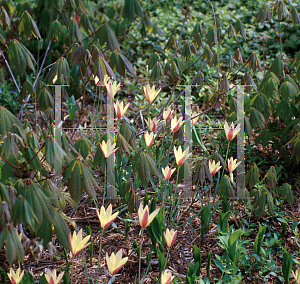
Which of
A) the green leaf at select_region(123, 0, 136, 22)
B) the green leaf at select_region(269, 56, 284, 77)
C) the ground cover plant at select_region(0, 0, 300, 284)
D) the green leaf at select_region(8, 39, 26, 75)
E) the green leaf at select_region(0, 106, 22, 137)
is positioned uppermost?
the green leaf at select_region(123, 0, 136, 22)

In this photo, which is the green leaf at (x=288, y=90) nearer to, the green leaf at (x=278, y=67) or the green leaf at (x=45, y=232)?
the green leaf at (x=278, y=67)

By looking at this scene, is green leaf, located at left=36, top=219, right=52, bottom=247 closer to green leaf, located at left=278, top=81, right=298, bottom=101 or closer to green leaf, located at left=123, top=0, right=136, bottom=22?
green leaf, located at left=278, top=81, right=298, bottom=101

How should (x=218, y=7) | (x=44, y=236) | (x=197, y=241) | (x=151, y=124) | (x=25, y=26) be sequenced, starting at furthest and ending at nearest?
(x=218, y=7) < (x=25, y=26) < (x=197, y=241) < (x=151, y=124) < (x=44, y=236)

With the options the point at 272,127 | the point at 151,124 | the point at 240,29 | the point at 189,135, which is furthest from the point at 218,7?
the point at 151,124

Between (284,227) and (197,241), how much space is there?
480 mm

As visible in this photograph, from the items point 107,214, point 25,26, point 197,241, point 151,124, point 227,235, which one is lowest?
point 197,241

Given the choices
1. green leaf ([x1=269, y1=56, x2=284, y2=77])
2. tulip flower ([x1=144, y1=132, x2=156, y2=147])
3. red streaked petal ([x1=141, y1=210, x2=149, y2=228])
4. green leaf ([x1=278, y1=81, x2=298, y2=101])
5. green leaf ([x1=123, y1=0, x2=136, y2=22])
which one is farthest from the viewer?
green leaf ([x1=123, y1=0, x2=136, y2=22])

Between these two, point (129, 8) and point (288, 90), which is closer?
point (288, 90)

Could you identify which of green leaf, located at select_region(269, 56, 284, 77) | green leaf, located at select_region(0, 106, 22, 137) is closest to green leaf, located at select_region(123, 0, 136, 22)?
green leaf, located at select_region(269, 56, 284, 77)

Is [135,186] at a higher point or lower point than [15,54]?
lower

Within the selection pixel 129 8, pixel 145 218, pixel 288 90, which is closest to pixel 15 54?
pixel 145 218

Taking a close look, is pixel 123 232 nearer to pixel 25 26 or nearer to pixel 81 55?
pixel 81 55

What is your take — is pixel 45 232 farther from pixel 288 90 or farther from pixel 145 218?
pixel 288 90

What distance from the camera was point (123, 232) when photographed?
198 centimetres
